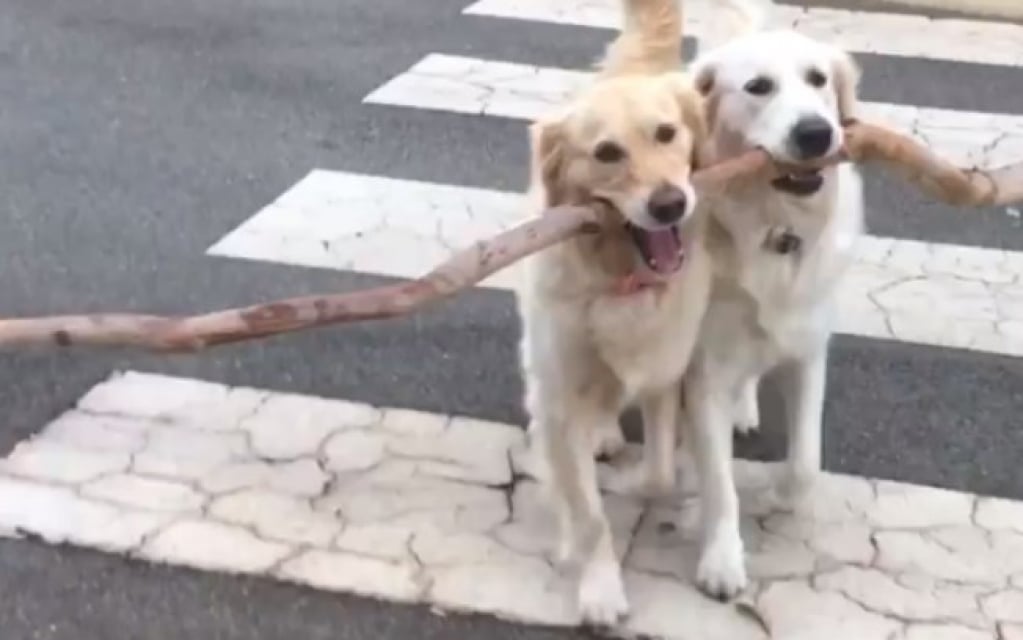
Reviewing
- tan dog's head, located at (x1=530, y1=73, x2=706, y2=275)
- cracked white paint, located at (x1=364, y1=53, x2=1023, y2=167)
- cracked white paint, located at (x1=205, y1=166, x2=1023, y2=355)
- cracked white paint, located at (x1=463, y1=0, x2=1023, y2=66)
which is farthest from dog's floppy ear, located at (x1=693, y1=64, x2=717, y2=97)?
cracked white paint, located at (x1=463, y1=0, x2=1023, y2=66)

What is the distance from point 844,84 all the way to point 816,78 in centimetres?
8

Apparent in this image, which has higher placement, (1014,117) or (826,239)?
(826,239)

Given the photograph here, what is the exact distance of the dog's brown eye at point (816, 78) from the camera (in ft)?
6.93

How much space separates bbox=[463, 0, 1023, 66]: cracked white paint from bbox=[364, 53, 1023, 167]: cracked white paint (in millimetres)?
575

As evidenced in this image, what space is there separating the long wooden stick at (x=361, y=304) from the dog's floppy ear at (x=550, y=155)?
0.09 m

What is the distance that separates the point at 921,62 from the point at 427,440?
9.06ft

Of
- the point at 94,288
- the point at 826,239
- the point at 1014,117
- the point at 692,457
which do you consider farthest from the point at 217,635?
the point at 1014,117

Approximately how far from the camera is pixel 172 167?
149 inches

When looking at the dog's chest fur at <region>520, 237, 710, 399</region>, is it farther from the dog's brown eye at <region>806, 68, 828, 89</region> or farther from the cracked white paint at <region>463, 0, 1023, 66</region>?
the cracked white paint at <region>463, 0, 1023, 66</region>

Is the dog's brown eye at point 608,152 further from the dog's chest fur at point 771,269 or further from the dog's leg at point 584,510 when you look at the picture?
the dog's leg at point 584,510

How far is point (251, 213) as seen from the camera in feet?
11.5

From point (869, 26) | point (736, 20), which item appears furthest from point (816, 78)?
point (869, 26)

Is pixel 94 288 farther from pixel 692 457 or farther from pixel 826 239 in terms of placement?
pixel 826 239

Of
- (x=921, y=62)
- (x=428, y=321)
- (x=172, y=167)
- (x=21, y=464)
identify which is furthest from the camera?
(x=921, y=62)
